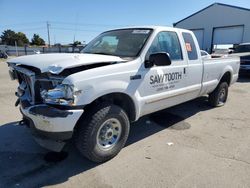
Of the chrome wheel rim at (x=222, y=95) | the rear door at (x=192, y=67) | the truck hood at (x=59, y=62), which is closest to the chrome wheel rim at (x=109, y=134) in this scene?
the truck hood at (x=59, y=62)

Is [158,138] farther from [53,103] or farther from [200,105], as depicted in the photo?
[200,105]

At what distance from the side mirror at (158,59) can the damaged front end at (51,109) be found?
1382mm

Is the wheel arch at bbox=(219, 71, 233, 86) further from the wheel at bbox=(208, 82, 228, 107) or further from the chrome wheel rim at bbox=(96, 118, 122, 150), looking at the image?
the chrome wheel rim at bbox=(96, 118, 122, 150)

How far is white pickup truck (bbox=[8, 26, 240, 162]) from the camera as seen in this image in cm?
283

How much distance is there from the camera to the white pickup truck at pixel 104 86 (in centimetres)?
283

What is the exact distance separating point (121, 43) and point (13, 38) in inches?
3749

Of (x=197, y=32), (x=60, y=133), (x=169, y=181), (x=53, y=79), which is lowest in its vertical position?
(x=169, y=181)

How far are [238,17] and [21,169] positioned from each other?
27.6m

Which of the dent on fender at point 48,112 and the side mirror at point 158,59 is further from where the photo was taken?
the side mirror at point 158,59

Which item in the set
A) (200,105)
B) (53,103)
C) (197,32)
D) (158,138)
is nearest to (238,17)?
(197,32)

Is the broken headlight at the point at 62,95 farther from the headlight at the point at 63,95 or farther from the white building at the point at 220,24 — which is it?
the white building at the point at 220,24

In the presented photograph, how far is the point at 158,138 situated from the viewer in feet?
13.9

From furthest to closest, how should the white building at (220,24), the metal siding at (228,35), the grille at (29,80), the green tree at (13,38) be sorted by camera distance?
the green tree at (13,38) → the metal siding at (228,35) → the white building at (220,24) → the grille at (29,80)

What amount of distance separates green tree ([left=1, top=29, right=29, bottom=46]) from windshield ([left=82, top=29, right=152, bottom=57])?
91.7 metres
